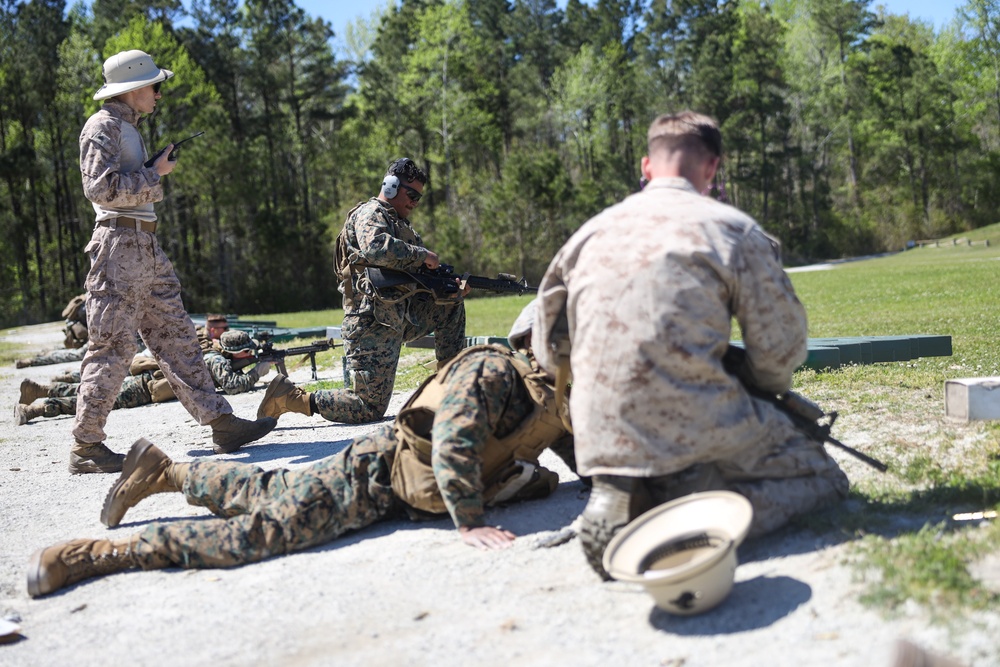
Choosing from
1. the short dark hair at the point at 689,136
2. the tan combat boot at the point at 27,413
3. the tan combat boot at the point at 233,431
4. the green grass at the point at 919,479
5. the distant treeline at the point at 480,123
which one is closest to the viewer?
the green grass at the point at 919,479

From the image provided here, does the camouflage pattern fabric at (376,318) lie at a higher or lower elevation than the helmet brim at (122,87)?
lower

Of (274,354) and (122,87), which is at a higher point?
(122,87)

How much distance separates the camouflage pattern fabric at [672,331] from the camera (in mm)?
3766

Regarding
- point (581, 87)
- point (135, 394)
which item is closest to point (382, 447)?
point (135, 394)

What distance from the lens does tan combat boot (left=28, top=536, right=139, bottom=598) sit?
459 centimetres

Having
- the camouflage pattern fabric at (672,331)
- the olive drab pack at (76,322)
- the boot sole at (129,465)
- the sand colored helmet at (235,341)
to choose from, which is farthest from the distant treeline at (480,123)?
the camouflage pattern fabric at (672,331)

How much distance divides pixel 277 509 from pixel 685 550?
2.08 metres

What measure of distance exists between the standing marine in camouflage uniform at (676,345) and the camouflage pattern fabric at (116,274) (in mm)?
4112

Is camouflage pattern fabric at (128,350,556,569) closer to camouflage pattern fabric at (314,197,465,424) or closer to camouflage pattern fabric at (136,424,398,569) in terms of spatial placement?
camouflage pattern fabric at (136,424,398,569)

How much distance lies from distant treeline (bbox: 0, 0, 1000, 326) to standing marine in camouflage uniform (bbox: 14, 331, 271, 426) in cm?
3312

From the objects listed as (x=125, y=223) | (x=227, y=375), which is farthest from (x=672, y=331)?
(x=227, y=375)

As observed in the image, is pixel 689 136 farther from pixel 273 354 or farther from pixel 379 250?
pixel 273 354

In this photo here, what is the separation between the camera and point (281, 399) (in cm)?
770

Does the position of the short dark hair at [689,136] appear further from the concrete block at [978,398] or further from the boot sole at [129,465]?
the boot sole at [129,465]
